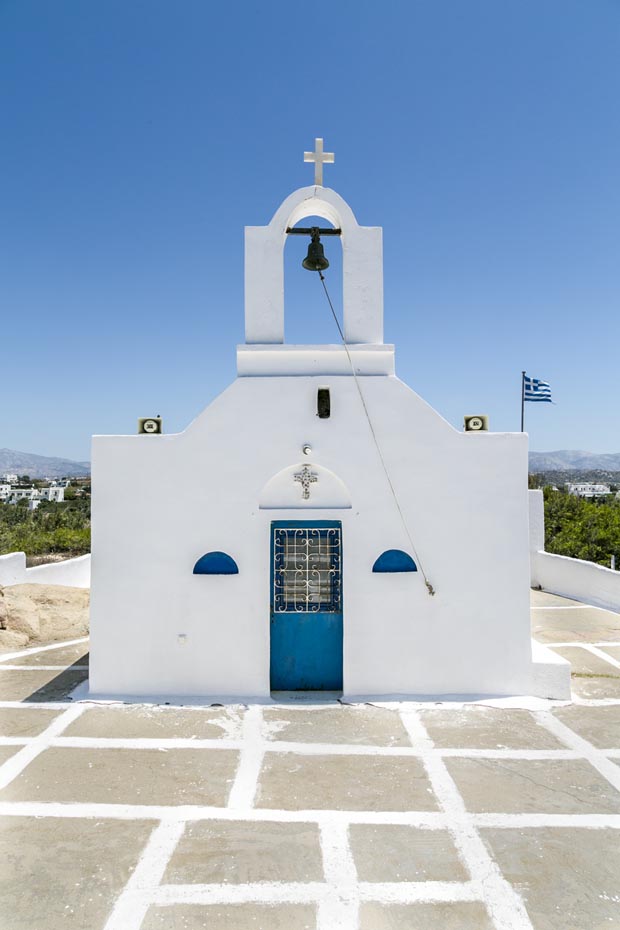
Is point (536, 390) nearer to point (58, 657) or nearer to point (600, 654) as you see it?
point (600, 654)

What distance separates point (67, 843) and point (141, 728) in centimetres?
200

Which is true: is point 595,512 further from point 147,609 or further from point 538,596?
point 147,609

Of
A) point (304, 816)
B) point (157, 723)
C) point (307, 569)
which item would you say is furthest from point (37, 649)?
point (304, 816)

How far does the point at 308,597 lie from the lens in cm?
730

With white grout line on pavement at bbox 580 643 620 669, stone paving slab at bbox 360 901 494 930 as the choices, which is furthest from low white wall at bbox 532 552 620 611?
stone paving slab at bbox 360 901 494 930

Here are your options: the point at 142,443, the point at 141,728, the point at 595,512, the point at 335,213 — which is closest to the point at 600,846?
the point at 141,728

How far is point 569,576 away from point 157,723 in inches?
430

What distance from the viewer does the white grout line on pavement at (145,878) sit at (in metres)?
3.56

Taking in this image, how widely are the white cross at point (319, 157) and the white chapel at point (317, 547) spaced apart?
242 cm

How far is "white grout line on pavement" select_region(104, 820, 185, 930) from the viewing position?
3.56 meters

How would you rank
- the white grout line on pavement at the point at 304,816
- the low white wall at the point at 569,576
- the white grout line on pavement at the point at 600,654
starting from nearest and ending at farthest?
the white grout line on pavement at the point at 304,816 → the white grout line on pavement at the point at 600,654 → the low white wall at the point at 569,576

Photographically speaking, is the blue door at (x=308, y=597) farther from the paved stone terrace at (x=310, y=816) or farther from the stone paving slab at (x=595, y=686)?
the stone paving slab at (x=595, y=686)

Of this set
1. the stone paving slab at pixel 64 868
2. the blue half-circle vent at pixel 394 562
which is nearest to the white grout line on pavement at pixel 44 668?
the stone paving slab at pixel 64 868

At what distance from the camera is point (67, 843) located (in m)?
4.34
